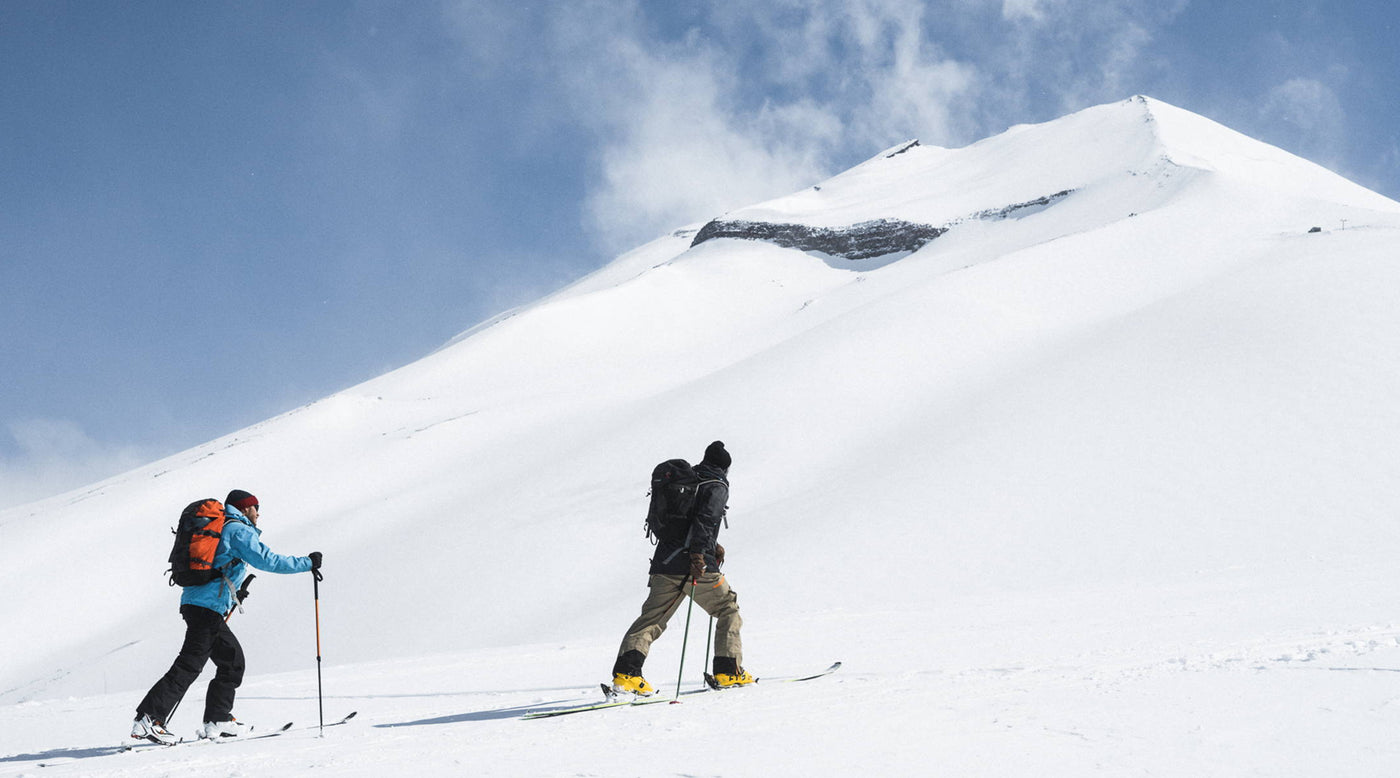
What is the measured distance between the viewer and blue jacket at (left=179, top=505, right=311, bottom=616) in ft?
19.5

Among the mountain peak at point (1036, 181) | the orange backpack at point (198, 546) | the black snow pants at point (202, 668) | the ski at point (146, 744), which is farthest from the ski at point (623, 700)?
the mountain peak at point (1036, 181)

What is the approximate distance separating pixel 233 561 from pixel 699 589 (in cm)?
329

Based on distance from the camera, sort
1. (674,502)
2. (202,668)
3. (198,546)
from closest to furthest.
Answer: (202,668)
(198,546)
(674,502)

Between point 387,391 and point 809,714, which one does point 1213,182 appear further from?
point 809,714

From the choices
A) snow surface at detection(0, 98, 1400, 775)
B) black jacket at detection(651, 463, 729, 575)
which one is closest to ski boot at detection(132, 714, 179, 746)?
snow surface at detection(0, 98, 1400, 775)

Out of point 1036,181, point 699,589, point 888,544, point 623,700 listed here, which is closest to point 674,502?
point 699,589

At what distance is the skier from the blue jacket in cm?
236

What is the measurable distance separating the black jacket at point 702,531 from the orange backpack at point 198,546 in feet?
9.92

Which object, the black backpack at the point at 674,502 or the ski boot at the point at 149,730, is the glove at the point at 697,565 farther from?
the ski boot at the point at 149,730

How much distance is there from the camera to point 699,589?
21.4 feet

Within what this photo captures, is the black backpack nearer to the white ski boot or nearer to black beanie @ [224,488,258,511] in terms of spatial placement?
black beanie @ [224,488,258,511]

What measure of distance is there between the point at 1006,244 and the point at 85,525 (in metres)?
47.0

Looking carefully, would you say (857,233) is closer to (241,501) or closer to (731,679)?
(731,679)

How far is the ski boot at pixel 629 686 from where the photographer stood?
6.19 meters
